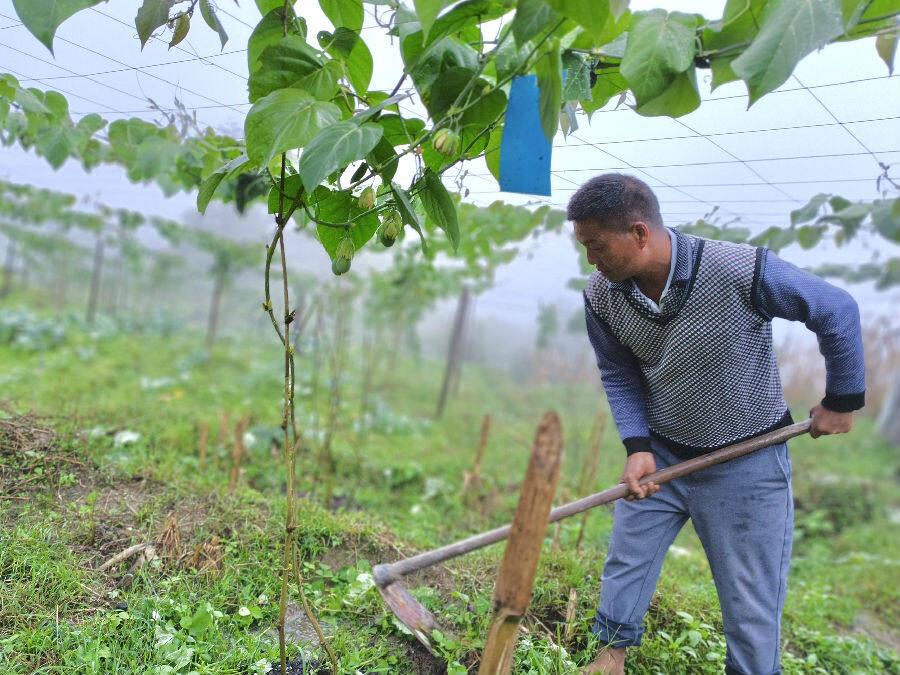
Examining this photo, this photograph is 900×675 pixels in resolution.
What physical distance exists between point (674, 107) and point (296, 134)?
2.53 feet

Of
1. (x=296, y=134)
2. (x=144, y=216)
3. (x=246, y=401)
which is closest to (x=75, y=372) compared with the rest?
(x=246, y=401)

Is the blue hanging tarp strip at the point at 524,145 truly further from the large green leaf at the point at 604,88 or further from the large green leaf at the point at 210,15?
the large green leaf at the point at 210,15

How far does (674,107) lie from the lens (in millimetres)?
1226

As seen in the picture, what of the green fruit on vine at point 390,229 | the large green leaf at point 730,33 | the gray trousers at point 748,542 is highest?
the large green leaf at point 730,33

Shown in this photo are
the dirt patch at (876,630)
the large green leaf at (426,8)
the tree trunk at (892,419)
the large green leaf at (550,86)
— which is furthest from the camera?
the tree trunk at (892,419)

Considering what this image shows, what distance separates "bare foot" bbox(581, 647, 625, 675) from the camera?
6.11 ft

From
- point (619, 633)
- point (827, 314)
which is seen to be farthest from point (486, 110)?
point (619, 633)

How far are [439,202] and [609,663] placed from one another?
5.03 ft

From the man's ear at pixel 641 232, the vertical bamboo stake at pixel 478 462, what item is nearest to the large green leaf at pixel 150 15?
the man's ear at pixel 641 232

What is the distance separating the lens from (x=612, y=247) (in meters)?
1.63

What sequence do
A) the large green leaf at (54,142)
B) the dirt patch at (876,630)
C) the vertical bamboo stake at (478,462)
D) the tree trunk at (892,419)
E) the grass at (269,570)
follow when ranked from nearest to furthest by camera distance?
1. the grass at (269,570)
2. the large green leaf at (54,142)
3. the dirt patch at (876,630)
4. the vertical bamboo stake at (478,462)
5. the tree trunk at (892,419)

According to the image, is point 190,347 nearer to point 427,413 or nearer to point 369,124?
point 427,413

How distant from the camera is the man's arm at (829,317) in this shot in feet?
5.10

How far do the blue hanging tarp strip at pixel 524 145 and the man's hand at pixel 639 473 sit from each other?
1018mm
